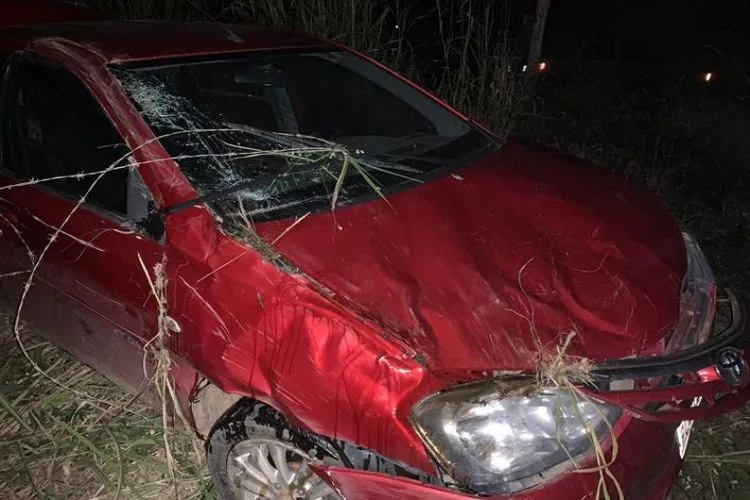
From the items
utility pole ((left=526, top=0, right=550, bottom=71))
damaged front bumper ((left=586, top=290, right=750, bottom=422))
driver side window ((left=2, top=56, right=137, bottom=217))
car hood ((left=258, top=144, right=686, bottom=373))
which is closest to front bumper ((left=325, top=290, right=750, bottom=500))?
damaged front bumper ((left=586, top=290, right=750, bottom=422))

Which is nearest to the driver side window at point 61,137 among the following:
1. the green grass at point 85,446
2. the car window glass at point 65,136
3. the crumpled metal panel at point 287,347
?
the car window glass at point 65,136

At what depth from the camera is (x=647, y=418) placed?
155 centimetres

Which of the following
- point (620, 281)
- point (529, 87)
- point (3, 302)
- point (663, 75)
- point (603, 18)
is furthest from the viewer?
point (603, 18)

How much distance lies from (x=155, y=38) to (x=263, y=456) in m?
1.60

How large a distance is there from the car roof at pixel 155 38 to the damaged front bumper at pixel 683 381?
71.8 inches

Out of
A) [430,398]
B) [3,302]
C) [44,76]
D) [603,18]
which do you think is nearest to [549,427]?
[430,398]

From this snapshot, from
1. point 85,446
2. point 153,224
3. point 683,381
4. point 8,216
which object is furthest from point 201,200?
point 683,381

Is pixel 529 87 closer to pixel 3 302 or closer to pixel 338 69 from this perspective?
pixel 338 69

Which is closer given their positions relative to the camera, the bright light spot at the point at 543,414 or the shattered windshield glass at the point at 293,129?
the bright light spot at the point at 543,414

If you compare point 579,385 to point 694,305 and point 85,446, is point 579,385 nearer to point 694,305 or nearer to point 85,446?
point 694,305

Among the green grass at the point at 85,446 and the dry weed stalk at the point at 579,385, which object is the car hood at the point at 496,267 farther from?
the green grass at the point at 85,446

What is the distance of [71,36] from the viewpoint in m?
2.35

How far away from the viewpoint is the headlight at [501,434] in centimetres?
144

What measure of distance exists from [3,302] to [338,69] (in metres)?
1.75
